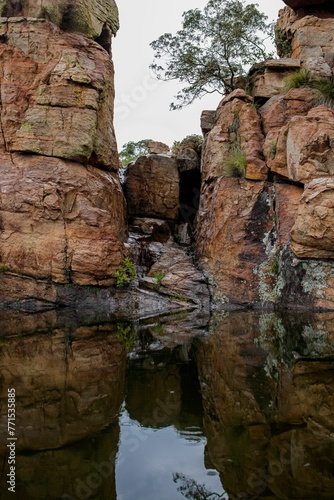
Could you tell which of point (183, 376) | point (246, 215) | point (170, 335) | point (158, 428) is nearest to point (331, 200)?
point (246, 215)

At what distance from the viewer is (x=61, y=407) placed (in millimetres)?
4066

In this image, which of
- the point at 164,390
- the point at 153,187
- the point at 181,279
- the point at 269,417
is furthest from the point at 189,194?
the point at 269,417

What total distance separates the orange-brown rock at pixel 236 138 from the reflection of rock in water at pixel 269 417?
24.1 feet

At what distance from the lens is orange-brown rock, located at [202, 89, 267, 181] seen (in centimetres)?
1276

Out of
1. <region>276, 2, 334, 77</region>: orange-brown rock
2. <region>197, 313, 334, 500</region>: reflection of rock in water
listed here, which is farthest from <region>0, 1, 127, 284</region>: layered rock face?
<region>276, 2, 334, 77</region>: orange-brown rock

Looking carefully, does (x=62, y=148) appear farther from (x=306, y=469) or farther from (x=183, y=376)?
(x=306, y=469)

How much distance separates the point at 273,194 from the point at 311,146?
1717 millimetres

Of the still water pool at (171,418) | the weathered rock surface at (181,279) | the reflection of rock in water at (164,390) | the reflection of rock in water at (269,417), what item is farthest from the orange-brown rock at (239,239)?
the reflection of rock in water at (164,390)

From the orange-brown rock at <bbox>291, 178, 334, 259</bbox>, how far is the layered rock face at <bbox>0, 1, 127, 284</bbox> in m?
4.87

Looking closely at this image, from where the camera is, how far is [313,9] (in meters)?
15.7

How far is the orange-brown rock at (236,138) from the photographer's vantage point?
12.8 m

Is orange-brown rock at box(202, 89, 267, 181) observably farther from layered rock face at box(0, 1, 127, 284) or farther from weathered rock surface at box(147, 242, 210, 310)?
layered rock face at box(0, 1, 127, 284)

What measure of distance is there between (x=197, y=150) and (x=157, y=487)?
16.0 metres

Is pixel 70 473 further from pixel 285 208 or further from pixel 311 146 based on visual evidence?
pixel 311 146
